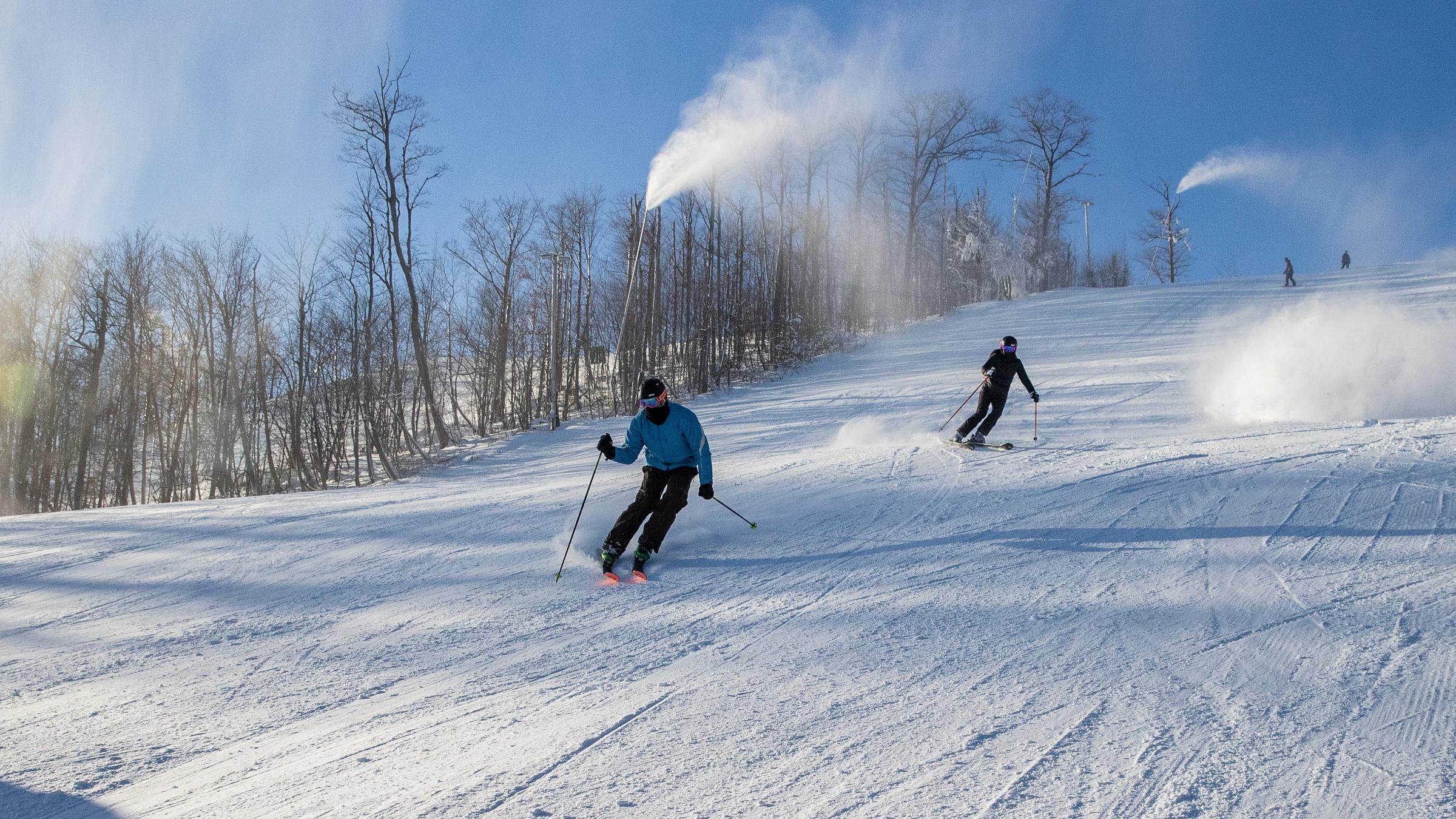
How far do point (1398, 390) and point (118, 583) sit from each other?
16.0 meters

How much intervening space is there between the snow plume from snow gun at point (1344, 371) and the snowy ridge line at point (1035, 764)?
1025 cm

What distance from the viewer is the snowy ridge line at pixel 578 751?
272 cm

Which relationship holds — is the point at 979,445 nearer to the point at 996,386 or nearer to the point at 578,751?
the point at 996,386

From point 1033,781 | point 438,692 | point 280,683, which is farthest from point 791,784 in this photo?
point 280,683

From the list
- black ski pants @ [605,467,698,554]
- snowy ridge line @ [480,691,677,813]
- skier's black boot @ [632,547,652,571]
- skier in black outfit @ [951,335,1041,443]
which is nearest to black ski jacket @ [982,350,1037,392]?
skier in black outfit @ [951,335,1041,443]

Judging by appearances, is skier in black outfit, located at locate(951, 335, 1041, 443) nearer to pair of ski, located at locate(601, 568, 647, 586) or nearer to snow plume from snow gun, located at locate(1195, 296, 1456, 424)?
snow plume from snow gun, located at locate(1195, 296, 1456, 424)

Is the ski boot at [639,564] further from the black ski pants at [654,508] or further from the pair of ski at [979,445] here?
the pair of ski at [979,445]

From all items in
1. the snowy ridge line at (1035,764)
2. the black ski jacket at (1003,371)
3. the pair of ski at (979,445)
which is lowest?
the snowy ridge line at (1035,764)

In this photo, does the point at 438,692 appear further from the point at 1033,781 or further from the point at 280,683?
the point at 1033,781

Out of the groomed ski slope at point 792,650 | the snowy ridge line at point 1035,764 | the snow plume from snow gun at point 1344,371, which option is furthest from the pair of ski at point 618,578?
the snow plume from snow gun at point 1344,371

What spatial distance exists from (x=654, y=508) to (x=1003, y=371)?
6.42m

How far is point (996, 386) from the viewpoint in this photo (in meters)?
10.3

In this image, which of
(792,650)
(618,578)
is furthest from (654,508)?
(792,650)

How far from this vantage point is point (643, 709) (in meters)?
3.47
